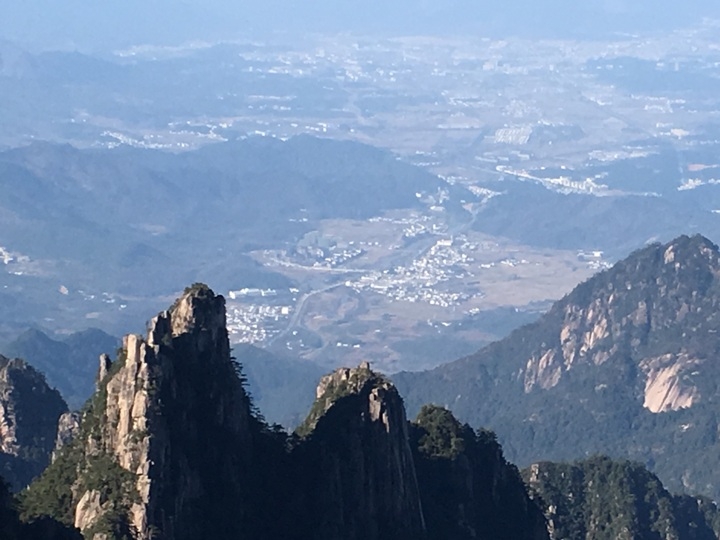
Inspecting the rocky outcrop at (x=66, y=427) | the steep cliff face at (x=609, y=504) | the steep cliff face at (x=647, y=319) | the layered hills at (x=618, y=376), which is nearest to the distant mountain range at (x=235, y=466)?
the rocky outcrop at (x=66, y=427)

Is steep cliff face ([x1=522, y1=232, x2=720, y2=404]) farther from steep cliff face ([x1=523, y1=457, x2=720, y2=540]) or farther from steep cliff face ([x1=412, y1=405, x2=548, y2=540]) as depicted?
steep cliff face ([x1=412, y1=405, x2=548, y2=540])

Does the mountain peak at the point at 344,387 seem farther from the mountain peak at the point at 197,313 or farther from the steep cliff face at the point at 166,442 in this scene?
the mountain peak at the point at 197,313

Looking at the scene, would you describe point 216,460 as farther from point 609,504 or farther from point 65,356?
point 65,356

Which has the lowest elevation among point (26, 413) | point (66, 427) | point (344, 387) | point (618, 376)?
point (344, 387)

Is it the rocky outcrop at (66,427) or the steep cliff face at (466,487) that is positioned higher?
the rocky outcrop at (66,427)

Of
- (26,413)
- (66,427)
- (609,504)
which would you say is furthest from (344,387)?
(609,504)

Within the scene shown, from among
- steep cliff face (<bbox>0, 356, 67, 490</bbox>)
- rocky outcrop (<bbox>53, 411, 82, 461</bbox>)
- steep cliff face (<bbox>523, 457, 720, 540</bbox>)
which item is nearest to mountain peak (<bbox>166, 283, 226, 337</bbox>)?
rocky outcrop (<bbox>53, 411, 82, 461</bbox>)
